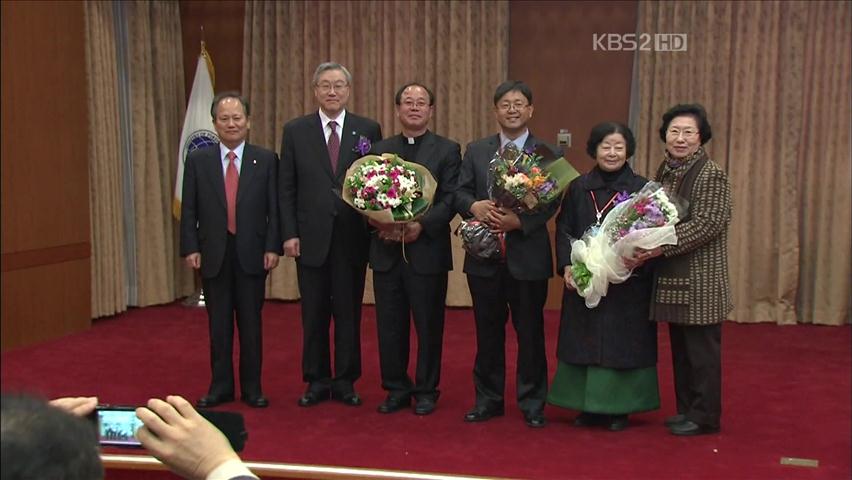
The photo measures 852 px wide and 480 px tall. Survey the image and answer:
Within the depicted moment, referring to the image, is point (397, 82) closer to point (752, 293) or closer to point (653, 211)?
point (752, 293)

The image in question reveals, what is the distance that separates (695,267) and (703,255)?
0.06m

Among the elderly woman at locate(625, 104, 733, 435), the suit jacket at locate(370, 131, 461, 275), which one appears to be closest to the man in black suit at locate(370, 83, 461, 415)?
the suit jacket at locate(370, 131, 461, 275)

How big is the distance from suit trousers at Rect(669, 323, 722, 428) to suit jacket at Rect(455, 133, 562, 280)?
0.62 meters

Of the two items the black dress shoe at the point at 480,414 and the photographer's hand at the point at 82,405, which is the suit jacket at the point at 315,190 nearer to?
the black dress shoe at the point at 480,414

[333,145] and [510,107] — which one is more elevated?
[510,107]

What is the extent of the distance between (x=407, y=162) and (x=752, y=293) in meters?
3.47

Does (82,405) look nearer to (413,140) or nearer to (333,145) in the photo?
(413,140)

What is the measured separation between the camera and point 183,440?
1.24m

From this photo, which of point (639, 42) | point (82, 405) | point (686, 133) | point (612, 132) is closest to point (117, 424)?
point (82, 405)

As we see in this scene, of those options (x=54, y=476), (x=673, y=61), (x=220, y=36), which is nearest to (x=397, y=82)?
(x=220, y=36)

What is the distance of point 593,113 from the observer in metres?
6.65

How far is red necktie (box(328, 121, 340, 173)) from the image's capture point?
4.24m

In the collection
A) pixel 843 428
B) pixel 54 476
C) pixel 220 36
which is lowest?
pixel 843 428

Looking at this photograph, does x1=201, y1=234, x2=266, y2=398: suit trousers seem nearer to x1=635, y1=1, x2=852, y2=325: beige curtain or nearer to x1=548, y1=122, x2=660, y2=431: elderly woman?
x1=548, y1=122, x2=660, y2=431: elderly woman
